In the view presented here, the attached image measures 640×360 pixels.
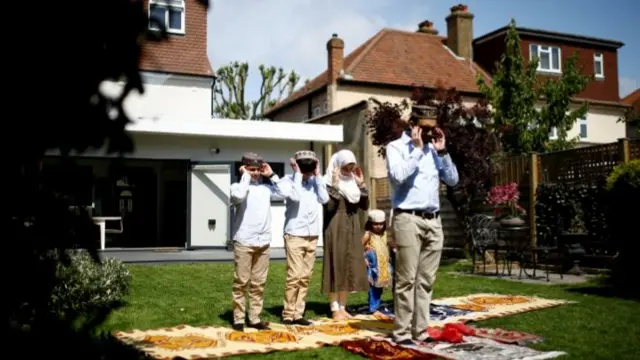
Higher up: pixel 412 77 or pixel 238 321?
pixel 412 77

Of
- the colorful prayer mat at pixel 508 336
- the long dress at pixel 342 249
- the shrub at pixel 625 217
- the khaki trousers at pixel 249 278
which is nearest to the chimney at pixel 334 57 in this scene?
the shrub at pixel 625 217

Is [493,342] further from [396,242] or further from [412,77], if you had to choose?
[412,77]

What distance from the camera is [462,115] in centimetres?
1378

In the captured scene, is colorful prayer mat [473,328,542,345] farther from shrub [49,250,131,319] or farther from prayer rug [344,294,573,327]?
shrub [49,250,131,319]

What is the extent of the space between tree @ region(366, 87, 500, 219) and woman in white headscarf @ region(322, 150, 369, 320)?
22.3 ft

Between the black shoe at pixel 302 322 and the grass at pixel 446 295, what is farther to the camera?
the black shoe at pixel 302 322

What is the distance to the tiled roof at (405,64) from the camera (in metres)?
26.4

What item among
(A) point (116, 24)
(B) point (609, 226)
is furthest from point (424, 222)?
(B) point (609, 226)

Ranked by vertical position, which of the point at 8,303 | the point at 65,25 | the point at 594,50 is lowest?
the point at 8,303

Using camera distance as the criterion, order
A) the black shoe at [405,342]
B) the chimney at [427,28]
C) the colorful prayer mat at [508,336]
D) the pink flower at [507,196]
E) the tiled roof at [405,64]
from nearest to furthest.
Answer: the black shoe at [405,342]
the colorful prayer mat at [508,336]
the pink flower at [507,196]
the tiled roof at [405,64]
the chimney at [427,28]

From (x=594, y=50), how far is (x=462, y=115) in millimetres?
20535

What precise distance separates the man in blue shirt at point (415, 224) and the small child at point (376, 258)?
1.58 metres

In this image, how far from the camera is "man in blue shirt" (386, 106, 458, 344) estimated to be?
530 cm

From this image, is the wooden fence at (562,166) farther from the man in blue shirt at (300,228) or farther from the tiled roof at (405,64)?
the tiled roof at (405,64)
